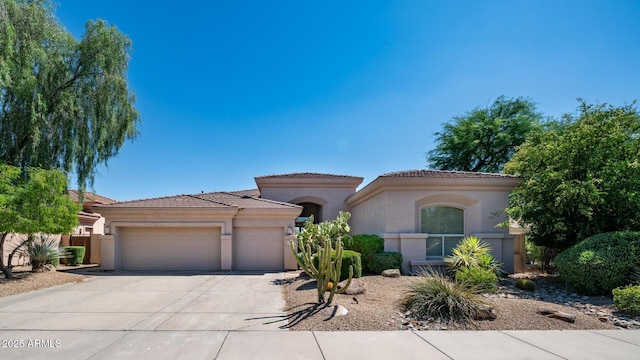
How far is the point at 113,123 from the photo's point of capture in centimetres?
1602

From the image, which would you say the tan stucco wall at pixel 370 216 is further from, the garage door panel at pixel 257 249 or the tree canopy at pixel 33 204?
the tree canopy at pixel 33 204

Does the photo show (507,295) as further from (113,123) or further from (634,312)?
(113,123)

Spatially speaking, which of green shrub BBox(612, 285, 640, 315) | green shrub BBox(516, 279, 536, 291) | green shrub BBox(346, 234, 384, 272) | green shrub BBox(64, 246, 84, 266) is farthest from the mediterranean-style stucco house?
green shrub BBox(612, 285, 640, 315)

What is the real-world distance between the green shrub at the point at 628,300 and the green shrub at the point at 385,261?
21.5 ft

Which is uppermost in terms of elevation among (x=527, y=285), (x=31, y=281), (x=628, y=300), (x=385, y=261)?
(x=385, y=261)

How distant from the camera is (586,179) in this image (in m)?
11.6

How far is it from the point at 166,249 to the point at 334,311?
10.9 m

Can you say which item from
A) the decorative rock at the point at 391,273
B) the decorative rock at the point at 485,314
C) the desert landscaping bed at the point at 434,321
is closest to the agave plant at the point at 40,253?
the desert landscaping bed at the point at 434,321

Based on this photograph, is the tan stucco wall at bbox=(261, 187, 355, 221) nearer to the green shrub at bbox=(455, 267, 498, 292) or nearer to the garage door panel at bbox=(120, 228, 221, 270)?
the garage door panel at bbox=(120, 228, 221, 270)

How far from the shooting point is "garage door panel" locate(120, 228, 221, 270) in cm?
1594

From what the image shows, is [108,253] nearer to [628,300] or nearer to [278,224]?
[278,224]

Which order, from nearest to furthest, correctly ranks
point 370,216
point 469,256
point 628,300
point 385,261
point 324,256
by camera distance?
point 628,300
point 324,256
point 469,256
point 385,261
point 370,216

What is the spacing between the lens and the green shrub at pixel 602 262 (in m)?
9.69

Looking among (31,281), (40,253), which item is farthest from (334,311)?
(40,253)
